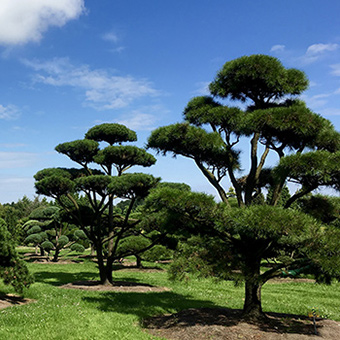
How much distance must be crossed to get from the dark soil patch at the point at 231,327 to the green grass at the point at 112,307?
73 cm

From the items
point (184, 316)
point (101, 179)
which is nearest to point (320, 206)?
point (184, 316)

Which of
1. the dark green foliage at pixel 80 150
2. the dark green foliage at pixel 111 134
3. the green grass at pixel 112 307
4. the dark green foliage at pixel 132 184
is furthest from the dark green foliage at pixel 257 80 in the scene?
the dark green foliage at pixel 80 150

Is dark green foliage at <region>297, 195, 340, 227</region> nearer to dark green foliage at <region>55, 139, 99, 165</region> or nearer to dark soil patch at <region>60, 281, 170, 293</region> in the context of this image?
dark soil patch at <region>60, 281, 170, 293</region>

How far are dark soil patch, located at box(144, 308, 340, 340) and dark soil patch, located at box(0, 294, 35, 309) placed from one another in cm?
464

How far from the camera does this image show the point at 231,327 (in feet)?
24.4

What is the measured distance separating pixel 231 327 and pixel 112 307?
414 cm

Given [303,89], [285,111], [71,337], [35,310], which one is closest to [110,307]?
[35,310]

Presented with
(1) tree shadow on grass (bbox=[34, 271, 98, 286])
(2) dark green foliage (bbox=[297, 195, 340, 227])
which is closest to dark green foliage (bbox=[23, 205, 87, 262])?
(1) tree shadow on grass (bbox=[34, 271, 98, 286])

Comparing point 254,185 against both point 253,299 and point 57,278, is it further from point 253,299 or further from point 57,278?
point 57,278

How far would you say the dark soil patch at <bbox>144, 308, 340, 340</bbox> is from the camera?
6.96 meters

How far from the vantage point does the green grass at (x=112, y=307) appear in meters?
7.06

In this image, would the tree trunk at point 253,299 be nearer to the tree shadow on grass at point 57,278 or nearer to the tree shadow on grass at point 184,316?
the tree shadow on grass at point 184,316

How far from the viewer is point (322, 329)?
7.38 meters

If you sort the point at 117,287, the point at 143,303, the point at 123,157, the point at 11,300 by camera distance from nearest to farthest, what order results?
the point at 11,300, the point at 143,303, the point at 117,287, the point at 123,157
